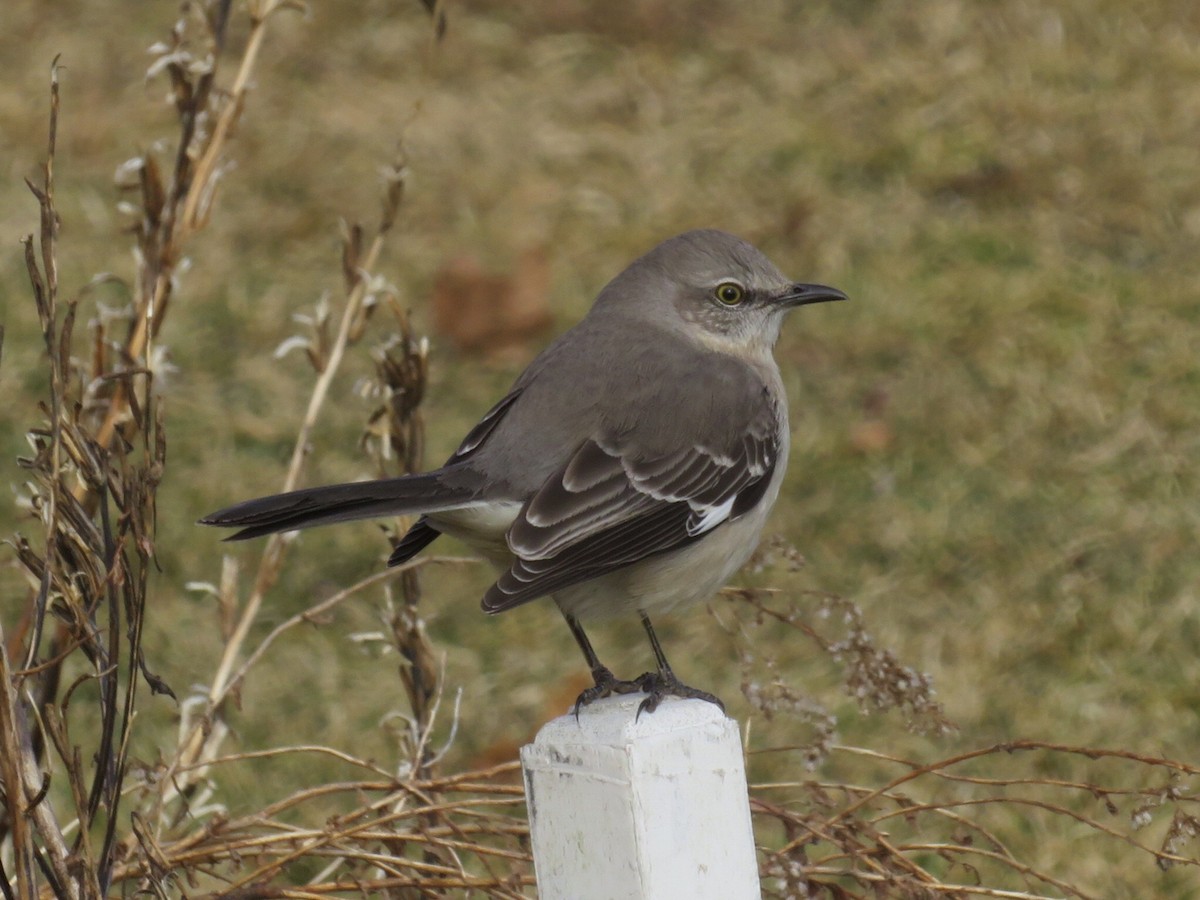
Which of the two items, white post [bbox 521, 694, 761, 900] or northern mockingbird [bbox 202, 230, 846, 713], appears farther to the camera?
northern mockingbird [bbox 202, 230, 846, 713]

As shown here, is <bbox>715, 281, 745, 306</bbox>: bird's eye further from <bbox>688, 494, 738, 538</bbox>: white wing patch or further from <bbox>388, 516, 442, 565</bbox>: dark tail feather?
<bbox>388, 516, 442, 565</bbox>: dark tail feather

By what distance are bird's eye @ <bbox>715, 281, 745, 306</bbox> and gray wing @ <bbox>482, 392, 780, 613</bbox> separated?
1.88 feet

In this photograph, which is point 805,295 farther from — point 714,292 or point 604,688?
point 604,688

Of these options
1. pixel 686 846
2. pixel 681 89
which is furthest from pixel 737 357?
pixel 681 89

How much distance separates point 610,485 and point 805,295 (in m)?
1.05

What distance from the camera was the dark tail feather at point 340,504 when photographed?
110 inches

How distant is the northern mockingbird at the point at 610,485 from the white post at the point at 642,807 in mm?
745

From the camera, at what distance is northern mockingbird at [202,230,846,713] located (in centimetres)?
323

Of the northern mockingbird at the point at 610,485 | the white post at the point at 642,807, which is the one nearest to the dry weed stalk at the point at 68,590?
the northern mockingbird at the point at 610,485

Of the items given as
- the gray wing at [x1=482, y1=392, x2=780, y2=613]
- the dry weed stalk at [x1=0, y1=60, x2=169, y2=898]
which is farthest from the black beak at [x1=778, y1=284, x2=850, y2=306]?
the dry weed stalk at [x1=0, y1=60, x2=169, y2=898]

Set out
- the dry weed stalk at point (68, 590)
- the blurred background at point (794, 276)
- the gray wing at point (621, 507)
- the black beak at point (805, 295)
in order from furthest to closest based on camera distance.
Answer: the blurred background at point (794, 276) < the black beak at point (805, 295) < the gray wing at point (621, 507) < the dry weed stalk at point (68, 590)

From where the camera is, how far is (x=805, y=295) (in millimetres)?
4262

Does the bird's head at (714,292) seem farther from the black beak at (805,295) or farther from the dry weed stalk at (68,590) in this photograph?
the dry weed stalk at (68,590)

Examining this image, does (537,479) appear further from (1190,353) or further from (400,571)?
(1190,353)
